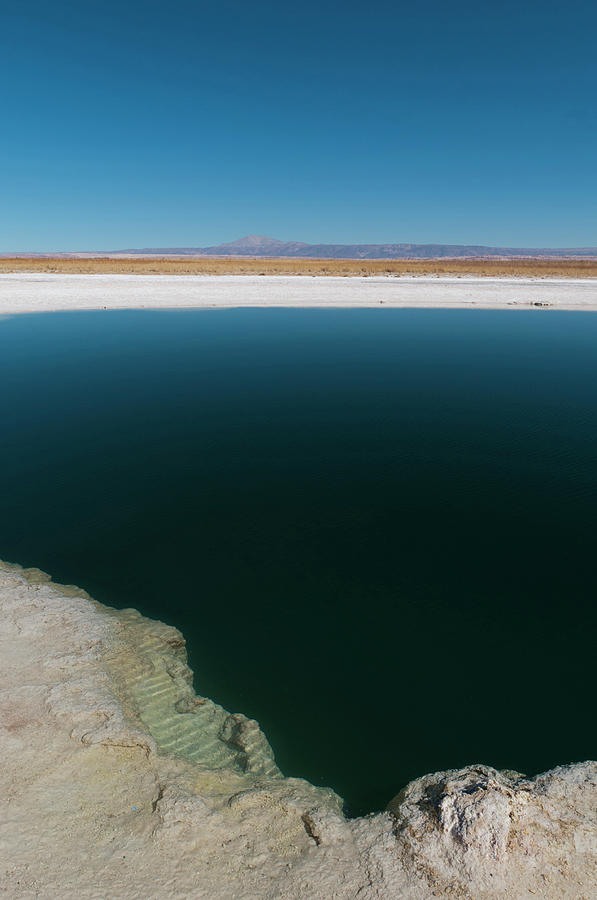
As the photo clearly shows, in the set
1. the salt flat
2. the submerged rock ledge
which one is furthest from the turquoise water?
the salt flat

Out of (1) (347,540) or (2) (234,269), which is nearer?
(1) (347,540)

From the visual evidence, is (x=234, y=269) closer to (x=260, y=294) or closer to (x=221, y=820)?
(x=260, y=294)

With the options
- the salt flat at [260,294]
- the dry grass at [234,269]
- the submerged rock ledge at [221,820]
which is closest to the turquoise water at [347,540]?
the submerged rock ledge at [221,820]

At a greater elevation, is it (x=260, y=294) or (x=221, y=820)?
(x=260, y=294)

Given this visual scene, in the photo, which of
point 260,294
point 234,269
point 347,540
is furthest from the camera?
point 234,269

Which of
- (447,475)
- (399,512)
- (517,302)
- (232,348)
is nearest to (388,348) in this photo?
(232,348)

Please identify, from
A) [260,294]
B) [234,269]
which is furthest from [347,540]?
[234,269]
